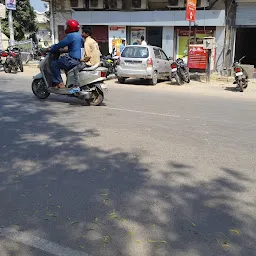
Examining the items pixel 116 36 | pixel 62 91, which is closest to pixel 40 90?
pixel 62 91

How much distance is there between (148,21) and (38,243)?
18.5 meters

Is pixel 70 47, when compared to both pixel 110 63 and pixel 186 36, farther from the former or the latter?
pixel 186 36

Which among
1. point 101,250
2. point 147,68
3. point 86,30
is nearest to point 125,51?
point 147,68

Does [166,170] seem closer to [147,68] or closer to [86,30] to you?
[86,30]

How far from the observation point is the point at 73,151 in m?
5.14

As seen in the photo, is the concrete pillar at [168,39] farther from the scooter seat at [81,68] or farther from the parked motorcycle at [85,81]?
the scooter seat at [81,68]

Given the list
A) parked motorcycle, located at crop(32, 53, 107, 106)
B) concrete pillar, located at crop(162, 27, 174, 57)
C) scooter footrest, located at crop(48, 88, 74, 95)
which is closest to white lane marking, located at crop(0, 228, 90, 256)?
parked motorcycle, located at crop(32, 53, 107, 106)

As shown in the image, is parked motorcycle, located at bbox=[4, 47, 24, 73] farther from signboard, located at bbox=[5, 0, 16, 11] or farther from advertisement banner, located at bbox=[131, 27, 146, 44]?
advertisement banner, located at bbox=[131, 27, 146, 44]

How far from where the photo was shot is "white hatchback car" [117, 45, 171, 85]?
13491 millimetres

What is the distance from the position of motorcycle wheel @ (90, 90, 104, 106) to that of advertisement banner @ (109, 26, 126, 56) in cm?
1268

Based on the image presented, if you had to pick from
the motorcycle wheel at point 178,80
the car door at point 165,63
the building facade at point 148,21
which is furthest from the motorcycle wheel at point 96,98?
the building facade at point 148,21

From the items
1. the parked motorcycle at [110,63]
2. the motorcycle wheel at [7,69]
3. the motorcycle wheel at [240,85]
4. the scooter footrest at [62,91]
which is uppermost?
the parked motorcycle at [110,63]

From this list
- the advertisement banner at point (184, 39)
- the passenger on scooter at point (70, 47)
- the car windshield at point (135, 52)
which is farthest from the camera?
the advertisement banner at point (184, 39)

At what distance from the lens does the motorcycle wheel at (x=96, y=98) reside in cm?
868
